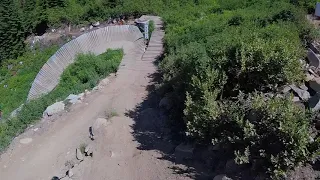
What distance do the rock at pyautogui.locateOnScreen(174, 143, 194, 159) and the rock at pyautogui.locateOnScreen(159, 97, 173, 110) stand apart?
8.36 ft

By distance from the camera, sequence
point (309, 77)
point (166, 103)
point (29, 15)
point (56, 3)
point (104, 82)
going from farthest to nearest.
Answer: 1. point (56, 3)
2. point (29, 15)
3. point (104, 82)
4. point (166, 103)
5. point (309, 77)

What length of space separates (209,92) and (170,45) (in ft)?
25.8

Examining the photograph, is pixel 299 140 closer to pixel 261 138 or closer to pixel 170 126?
pixel 261 138

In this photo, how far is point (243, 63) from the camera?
987cm

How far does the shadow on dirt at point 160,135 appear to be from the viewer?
995 centimetres

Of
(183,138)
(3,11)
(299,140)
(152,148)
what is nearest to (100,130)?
(152,148)

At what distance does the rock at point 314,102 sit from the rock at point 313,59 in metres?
2.02

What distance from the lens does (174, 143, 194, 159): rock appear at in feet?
33.9

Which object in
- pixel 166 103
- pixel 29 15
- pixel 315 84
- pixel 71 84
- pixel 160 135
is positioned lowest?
pixel 71 84

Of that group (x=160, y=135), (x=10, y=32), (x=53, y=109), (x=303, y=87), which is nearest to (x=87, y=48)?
(x=10, y=32)

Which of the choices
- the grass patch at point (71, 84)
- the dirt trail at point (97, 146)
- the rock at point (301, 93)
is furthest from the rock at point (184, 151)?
the grass patch at point (71, 84)

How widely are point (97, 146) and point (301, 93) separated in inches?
247

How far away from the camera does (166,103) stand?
1323cm

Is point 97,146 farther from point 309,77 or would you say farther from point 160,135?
point 309,77
